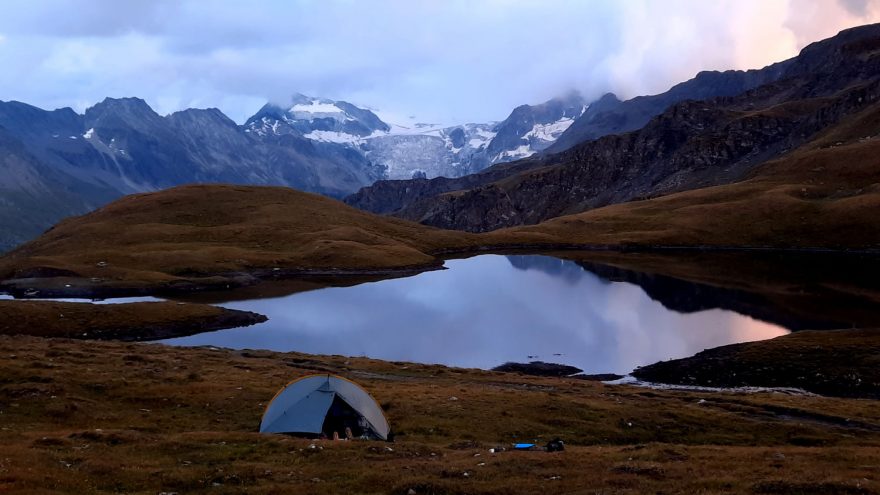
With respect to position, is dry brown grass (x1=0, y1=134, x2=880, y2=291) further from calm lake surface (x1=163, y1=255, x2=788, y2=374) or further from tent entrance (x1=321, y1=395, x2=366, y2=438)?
tent entrance (x1=321, y1=395, x2=366, y2=438)

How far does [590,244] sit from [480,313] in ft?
304

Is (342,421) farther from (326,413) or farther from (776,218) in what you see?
(776,218)

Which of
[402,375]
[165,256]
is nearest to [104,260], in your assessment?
[165,256]

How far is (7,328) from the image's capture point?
69562 millimetres

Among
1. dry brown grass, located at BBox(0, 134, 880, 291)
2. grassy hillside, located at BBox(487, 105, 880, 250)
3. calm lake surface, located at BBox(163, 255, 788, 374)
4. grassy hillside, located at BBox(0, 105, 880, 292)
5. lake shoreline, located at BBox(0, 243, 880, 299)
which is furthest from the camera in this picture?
grassy hillside, located at BBox(487, 105, 880, 250)

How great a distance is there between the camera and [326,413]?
98.6ft

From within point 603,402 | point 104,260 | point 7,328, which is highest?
point 104,260

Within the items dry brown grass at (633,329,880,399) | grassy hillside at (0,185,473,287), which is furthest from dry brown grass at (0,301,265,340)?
dry brown grass at (633,329,880,399)

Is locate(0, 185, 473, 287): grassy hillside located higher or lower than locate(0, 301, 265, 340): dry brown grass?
higher

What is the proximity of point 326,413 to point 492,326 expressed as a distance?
56283mm

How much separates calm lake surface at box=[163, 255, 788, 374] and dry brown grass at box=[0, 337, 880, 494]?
1650 cm

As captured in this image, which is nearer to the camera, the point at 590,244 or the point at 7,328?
the point at 7,328

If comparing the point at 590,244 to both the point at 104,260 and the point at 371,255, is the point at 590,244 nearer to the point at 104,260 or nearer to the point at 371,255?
the point at 371,255

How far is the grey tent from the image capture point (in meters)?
30.0
